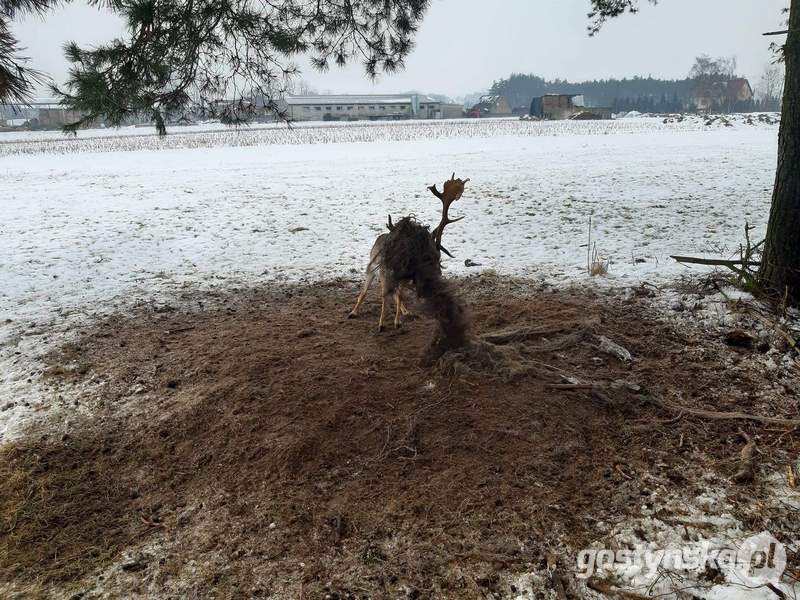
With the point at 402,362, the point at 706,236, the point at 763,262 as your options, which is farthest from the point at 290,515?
the point at 706,236

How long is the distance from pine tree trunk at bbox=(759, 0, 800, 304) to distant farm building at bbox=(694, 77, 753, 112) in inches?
2926

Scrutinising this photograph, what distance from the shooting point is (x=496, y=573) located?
216 centimetres

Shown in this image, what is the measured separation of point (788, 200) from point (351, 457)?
4.22 m

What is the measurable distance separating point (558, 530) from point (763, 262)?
143 inches

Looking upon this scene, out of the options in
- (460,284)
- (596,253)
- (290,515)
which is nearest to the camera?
(290,515)

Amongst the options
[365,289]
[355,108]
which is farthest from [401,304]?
[355,108]

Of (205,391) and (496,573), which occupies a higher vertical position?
(205,391)

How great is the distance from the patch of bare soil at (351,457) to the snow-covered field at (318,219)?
3.38 feet

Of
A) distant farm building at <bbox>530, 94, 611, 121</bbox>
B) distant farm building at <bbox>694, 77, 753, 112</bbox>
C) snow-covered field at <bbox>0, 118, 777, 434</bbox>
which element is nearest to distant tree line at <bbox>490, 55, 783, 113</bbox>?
distant farm building at <bbox>694, 77, 753, 112</bbox>

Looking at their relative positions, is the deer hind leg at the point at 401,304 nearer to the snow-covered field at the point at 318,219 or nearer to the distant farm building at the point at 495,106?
the snow-covered field at the point at 318,219

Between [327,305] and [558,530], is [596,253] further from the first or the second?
[558,530]

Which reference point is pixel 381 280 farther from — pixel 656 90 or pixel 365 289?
pixel 656 90

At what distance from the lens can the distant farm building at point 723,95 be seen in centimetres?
6631

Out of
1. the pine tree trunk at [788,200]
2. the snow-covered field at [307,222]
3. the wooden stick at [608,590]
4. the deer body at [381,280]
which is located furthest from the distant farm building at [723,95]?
the wooden stick at [608,590]
